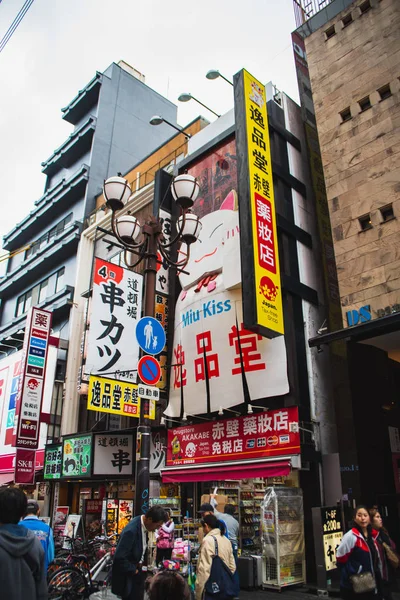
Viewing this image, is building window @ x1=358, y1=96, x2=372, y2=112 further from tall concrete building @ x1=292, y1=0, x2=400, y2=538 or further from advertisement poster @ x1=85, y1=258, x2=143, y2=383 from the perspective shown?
advertisement poster @ x1=85, y1=258, x2=143, y2=383

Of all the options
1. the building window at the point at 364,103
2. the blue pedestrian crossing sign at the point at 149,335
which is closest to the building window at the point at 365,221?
the building window at the point at 364,103

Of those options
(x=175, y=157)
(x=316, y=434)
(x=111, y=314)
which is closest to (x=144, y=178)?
(x=175, y=157)

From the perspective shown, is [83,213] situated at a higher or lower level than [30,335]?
higher

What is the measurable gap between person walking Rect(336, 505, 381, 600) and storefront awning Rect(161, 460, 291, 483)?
19.1 feet

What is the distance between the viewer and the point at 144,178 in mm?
25094

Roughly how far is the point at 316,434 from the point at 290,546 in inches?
110

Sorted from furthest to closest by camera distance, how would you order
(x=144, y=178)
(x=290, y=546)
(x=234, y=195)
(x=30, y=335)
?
(x=144, y=178) < (x=30, y=335) < (x=234, y=195) < (x=290, y=546)

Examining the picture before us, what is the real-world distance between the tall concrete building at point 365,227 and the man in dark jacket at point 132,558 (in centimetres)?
790

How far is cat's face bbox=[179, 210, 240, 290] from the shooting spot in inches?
580

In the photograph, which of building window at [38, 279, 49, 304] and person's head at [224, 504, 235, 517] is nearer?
person's head at [224, 504, 235, 517]

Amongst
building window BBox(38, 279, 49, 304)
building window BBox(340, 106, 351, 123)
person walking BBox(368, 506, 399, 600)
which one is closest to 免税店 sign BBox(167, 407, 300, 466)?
person walking BBox(368, 506, 399, 600)

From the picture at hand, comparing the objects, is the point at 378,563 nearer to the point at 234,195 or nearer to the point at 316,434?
the point at 316,434

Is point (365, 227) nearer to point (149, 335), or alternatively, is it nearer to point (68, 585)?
point (149, 335)

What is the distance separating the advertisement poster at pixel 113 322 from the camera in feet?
40.9
